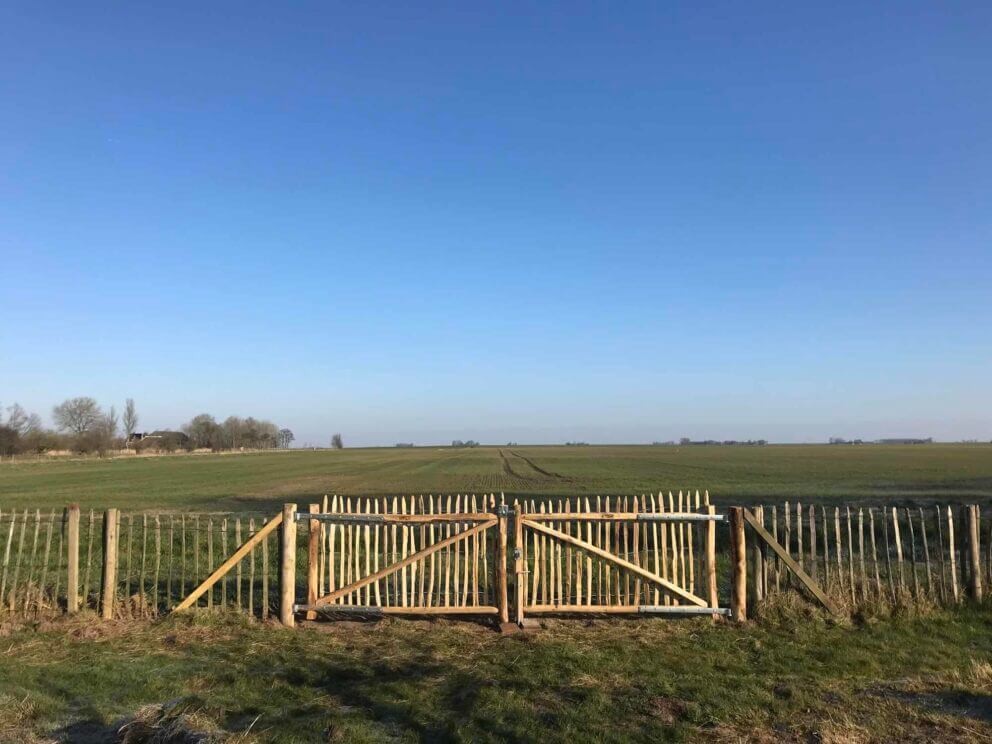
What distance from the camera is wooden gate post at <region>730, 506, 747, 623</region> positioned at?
980 cm

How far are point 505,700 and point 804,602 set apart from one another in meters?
5.55

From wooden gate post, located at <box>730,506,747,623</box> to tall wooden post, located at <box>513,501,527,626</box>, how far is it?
302cm

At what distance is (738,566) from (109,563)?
9.22 meters

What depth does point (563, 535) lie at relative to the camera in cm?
984

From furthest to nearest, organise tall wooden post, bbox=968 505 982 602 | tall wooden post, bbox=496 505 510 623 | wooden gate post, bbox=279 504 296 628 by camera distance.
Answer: tall wooden post, bbox=968 505 982 602 < wooden gate post, bbox=279 504 296 628 < tall wooden post, bbox=496 505 510 623

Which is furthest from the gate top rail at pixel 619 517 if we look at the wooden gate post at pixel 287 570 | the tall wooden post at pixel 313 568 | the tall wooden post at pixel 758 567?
the wooden gate post at pixel 287 570

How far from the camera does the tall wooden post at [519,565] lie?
9.60m

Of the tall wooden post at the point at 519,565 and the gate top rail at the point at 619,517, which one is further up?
the gate top rail at the point at 619,517

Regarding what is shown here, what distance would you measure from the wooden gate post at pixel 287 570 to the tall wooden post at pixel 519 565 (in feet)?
10.6

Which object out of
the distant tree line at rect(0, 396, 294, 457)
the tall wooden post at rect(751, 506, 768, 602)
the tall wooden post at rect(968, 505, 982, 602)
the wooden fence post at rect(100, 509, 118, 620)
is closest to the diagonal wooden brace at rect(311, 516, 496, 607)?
the wooden fence post at rect(100, 509, 118, 620)

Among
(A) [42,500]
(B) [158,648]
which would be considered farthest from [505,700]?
(A) [42,500]

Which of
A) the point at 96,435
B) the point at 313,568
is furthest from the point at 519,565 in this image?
the point at 96,435

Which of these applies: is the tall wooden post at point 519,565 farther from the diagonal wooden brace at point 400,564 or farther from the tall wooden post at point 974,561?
the tall wooden post at point 974,561

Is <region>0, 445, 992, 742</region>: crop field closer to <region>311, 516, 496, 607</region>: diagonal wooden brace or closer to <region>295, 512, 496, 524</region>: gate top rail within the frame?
<region>311, 516, 496, 607</region>: diagonal wooden brace
